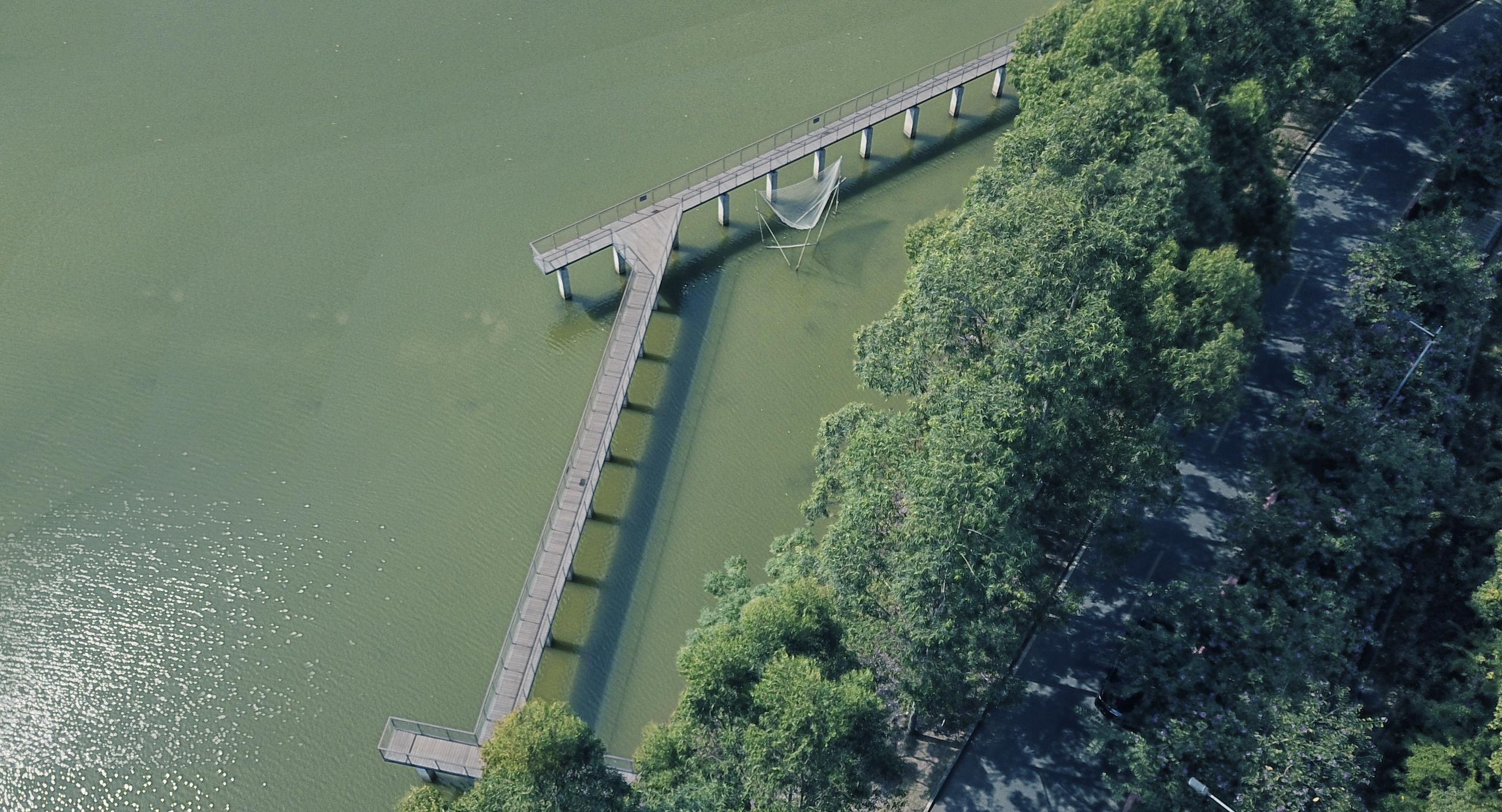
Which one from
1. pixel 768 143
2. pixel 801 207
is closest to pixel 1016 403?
pixel 801 207

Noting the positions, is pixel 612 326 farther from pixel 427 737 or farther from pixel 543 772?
pixel 543 772

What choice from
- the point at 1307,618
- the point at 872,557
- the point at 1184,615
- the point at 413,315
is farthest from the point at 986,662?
the point at 413,315

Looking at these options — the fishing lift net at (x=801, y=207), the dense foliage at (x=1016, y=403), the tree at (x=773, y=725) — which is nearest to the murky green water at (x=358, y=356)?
the fishing lift net at (x=801, y=207)

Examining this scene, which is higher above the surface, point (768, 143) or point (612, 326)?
point (768, 143)

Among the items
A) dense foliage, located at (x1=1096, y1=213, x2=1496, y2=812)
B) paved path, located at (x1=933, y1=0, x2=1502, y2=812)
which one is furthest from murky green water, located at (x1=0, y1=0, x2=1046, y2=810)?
dense foliage, located at (x1=1096, y1=213, x2=1496, y2=812)

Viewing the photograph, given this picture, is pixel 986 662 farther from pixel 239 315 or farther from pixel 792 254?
pixel 239 315

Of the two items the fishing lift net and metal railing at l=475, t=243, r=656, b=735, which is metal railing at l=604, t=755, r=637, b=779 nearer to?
metal railing at l=475, t=243, r=656, b=735
